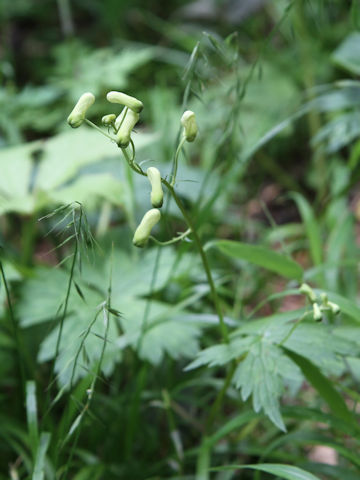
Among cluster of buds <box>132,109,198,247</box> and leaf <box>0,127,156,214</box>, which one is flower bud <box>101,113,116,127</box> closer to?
cluster of buds <box>132,109,198,247</box>

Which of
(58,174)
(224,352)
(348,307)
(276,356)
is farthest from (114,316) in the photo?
(58,174)

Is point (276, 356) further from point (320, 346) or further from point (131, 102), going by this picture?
point (131, 102)

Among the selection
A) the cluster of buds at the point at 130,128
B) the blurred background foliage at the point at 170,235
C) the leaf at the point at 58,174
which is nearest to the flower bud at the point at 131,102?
the cluster of buds at the point at 130,128

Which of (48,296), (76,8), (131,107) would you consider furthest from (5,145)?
(76,8)

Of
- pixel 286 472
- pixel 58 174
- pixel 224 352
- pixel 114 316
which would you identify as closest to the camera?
pixel 286 472

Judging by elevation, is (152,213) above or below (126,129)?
below

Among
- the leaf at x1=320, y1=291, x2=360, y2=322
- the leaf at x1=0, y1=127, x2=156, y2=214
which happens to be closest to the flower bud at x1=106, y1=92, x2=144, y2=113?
the leaf at x1=320, y1=291, x2=360, y2=322

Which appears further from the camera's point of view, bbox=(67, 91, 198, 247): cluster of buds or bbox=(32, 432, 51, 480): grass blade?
bbox=(32, 432, 51, 480): grass blade
